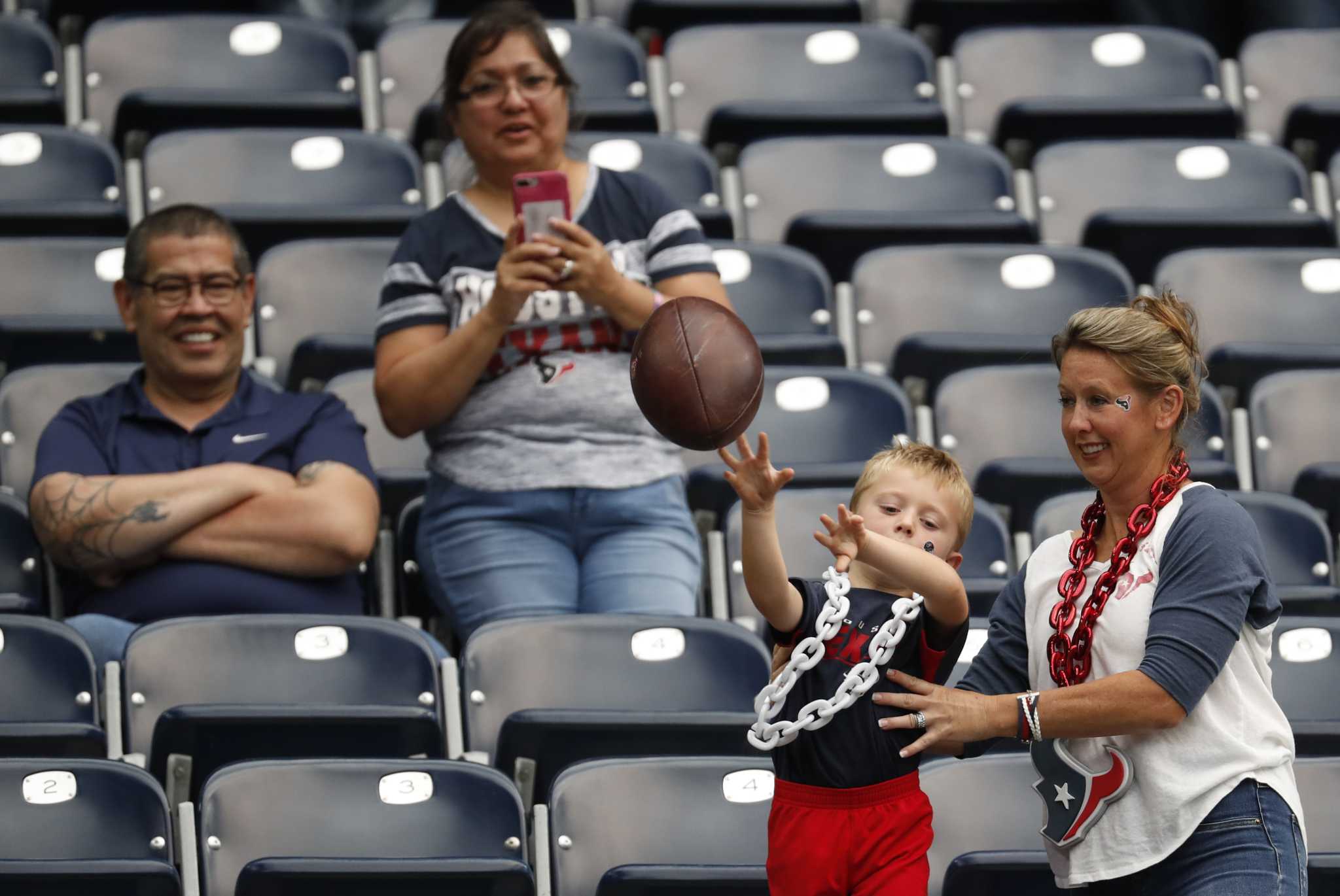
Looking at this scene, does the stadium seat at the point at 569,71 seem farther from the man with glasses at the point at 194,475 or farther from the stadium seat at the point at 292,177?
the man with glasses at the point at 194,475

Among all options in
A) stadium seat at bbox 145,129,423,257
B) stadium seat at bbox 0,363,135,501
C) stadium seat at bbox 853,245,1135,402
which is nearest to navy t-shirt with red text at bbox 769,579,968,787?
stadium seat at bbox 0,363,135,501

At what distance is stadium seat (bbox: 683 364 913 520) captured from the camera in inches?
172

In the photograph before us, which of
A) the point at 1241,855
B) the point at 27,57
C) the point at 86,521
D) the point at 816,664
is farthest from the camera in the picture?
the point at 27,57

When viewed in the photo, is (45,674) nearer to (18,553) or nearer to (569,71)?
(18,553)

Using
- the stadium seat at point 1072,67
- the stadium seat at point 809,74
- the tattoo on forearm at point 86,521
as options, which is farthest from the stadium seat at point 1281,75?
the tattoo on forearm at point 86,521

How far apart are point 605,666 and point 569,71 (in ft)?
7.88

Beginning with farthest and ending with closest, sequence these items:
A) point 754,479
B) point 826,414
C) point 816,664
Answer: point 826,414
point 816,664
point 754,479

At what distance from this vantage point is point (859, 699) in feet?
8.71

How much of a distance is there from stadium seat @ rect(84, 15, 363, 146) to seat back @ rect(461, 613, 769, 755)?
2.30 meters

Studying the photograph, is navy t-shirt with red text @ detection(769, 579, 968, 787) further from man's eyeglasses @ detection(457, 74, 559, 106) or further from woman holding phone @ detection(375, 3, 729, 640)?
man's eyeglasses @ detection(457, 74, 559, 106)

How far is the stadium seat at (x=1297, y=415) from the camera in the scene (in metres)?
4.52

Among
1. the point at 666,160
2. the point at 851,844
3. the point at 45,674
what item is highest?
the point at 666,160

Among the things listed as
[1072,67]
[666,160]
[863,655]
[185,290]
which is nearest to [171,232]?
[185,290]

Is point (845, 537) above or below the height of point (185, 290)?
below
